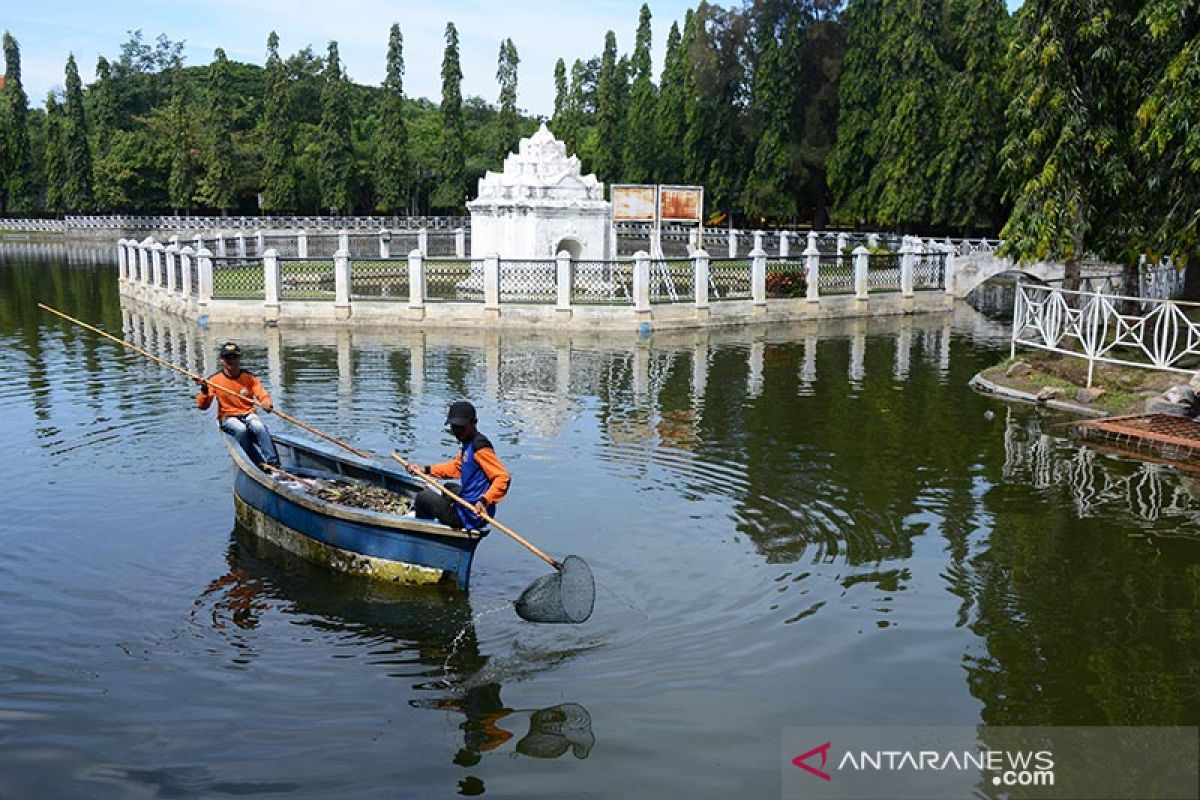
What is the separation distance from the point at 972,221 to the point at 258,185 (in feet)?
146

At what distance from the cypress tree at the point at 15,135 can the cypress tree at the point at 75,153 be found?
4023 mm

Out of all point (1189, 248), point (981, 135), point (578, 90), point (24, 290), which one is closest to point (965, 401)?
point (1189, 248)

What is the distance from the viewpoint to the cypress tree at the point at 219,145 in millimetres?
64750

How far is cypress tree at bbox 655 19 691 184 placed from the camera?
5778cm

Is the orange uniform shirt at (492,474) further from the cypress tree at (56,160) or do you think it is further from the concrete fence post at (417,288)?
the cypress tree at (56,160)

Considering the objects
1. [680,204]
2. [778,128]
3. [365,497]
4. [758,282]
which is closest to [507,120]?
[778,128]

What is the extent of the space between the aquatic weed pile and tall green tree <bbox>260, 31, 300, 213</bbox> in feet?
192

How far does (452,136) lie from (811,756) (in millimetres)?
63542

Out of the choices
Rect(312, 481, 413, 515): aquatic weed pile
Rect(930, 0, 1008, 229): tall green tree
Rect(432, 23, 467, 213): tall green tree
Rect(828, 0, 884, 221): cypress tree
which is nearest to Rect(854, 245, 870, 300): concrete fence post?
Rect(930, 0, 1008, 229): tall green tree

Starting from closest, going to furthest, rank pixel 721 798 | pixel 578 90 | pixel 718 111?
1. pixel 721 798
2. pixel 718 111
3. pixel 578 90

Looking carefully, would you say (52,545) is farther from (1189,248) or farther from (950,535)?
(1189,248)

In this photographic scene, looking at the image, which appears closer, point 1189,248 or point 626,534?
point 626,534

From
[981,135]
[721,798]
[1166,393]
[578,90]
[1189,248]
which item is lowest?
[721,798]

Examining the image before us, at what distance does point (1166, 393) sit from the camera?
16172 millimetres
